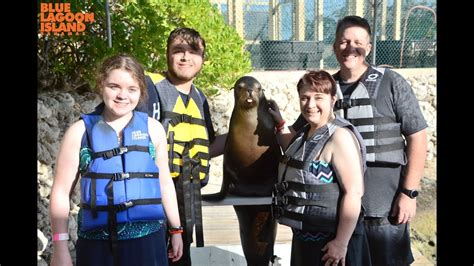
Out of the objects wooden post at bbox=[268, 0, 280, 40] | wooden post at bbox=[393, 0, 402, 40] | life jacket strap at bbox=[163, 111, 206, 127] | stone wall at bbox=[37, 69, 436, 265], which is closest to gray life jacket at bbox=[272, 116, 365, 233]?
life jacket strap at bbox=[163, 111, 206, 127]

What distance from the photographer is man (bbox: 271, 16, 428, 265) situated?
354 cm

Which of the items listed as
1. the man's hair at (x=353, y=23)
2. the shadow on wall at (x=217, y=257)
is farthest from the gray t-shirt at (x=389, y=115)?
the shadow on wall at (x=217, y=257)

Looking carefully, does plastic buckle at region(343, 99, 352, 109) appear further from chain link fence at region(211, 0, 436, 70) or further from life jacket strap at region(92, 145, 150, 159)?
chain link fence at region(211, 0, 436, 70)

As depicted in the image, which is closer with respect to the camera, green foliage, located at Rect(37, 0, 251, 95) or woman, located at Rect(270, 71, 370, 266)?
woman, located at Rect(270, 71, 370, 266)

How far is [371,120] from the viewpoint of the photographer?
139 inches

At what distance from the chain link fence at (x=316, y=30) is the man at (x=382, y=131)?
2.46 metres

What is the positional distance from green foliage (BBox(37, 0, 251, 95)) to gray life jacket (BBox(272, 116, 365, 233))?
260 centimetres

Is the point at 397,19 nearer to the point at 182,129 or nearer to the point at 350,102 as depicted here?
the point at 350,102

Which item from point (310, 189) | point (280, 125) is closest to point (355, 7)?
point (280, 125)

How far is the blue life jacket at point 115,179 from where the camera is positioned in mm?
2932

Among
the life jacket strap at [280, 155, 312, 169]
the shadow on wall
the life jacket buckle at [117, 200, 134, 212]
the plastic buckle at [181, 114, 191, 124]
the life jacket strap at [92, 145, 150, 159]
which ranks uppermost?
the plastic buckle at [181, 114, 191, 124]

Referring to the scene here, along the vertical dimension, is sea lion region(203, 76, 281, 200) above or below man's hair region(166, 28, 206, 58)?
below

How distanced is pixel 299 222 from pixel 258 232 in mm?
954

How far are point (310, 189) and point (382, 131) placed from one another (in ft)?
2.22
